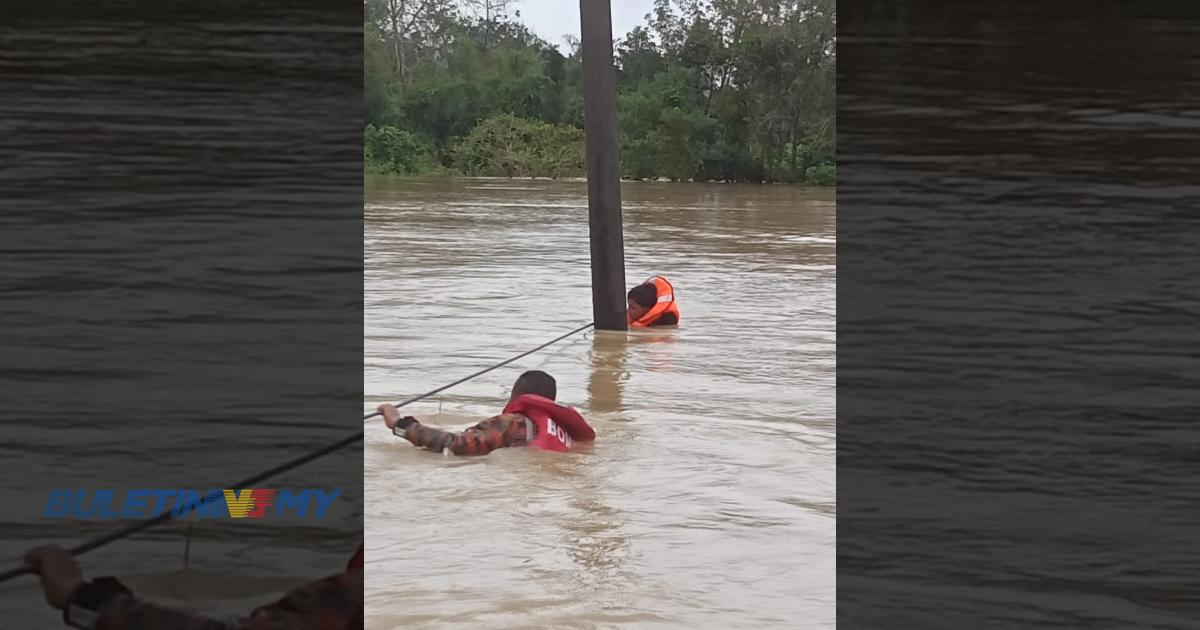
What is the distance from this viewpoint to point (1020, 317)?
81 cm

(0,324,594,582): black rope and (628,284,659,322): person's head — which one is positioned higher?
(0,324,594,582): black rope

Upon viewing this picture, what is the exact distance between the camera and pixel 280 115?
808 millimetres

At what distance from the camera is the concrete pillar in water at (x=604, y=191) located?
5.76 m

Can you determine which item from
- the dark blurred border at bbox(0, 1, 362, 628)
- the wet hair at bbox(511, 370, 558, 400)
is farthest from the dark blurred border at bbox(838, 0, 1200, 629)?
the wet hair at bbox(511, 370, 558, 400)

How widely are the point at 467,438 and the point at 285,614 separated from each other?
227 cm

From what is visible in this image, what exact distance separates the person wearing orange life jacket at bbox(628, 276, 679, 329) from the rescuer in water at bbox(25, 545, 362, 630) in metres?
4.93

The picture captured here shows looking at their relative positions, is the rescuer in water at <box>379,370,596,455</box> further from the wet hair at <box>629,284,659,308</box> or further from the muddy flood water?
the wet hair at <box>629,284,659,308</box>

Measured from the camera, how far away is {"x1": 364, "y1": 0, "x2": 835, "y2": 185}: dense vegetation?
82.7 feet

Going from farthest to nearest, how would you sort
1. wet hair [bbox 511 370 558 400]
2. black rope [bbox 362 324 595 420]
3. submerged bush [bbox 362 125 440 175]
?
submerged bush [bbox 362 125 440 175], black rope [bbox 362 324 595 420], wet hair [bbox 511 370 558 400]

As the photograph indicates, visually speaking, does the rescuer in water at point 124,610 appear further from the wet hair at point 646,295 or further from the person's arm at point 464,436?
the wet hair at point 646,295

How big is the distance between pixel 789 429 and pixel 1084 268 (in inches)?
111

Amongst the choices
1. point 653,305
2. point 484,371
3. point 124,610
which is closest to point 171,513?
point 124,610

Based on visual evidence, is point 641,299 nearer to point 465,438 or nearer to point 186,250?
point 465,438

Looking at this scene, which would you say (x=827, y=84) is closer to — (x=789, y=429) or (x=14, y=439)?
(x=789, y=429)
